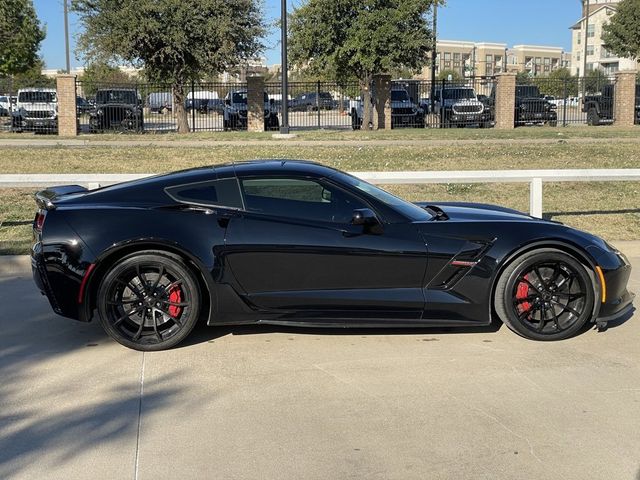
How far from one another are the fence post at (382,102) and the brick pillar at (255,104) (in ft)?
15.5

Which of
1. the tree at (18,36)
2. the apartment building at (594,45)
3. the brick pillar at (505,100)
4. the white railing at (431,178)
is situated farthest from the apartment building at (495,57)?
the white railing at (431,178)

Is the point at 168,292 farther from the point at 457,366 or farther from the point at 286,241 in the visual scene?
the point at 457,366

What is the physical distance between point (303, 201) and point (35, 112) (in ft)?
83.6

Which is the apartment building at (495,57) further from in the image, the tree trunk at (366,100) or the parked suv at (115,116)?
the parked suv at (115,116)

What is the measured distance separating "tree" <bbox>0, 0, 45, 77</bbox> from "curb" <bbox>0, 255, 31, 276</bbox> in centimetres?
2869

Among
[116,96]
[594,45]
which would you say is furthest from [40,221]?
[594,45]

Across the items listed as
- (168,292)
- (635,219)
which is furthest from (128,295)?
(635,219)

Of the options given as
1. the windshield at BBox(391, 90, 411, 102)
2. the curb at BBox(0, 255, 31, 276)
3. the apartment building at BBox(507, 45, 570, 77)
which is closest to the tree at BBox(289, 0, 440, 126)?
the windshield at BBox(391, 90, 411, 102)

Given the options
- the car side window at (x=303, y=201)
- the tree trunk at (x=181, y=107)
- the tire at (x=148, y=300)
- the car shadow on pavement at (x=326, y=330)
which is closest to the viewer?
the tire at (x=148, y=300)

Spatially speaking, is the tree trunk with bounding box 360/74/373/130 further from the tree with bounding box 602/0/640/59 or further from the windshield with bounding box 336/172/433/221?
the windshield with bounding box 336/172/433/221

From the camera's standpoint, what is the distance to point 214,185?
19.0 ft

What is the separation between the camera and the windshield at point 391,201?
19.3 ft

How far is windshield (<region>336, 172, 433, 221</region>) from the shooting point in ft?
19.3

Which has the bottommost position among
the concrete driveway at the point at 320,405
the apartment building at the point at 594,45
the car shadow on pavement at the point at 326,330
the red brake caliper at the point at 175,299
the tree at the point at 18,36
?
the concrete driveway at the point at 320,405
